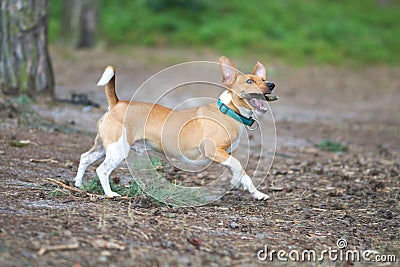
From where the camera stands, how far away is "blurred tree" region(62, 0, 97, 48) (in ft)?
58.8

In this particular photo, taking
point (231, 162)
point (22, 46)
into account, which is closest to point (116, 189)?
Answer: point (231, 162)

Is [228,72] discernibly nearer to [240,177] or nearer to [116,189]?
[240,177]

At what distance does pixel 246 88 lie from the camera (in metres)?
6.23

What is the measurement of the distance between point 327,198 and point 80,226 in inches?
119

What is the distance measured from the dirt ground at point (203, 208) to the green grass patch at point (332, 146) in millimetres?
124

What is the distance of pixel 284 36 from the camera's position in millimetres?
20750

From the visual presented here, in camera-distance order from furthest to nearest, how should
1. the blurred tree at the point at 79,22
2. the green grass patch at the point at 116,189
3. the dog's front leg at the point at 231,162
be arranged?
the blurred tree at the point at 79,22 → the dog's front leg at the point at 231,162 → the green grass patch at the point at 116,189

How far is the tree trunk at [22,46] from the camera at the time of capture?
30.9 feet

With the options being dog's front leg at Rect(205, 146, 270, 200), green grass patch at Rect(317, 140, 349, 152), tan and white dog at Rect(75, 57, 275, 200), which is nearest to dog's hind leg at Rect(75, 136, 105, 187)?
tan and white dog at Rect(75, 57, 275, 200)

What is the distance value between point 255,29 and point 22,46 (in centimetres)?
1267

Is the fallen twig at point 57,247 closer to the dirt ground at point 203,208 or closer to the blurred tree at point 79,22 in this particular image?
the dirt ground at point 203,208

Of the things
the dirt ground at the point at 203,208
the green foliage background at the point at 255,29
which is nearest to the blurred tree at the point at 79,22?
the green foliage background at the point at 255,29

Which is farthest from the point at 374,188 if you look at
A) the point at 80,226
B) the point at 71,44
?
the point at 71,44

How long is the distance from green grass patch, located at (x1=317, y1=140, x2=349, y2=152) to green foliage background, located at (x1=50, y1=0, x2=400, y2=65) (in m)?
9.60
